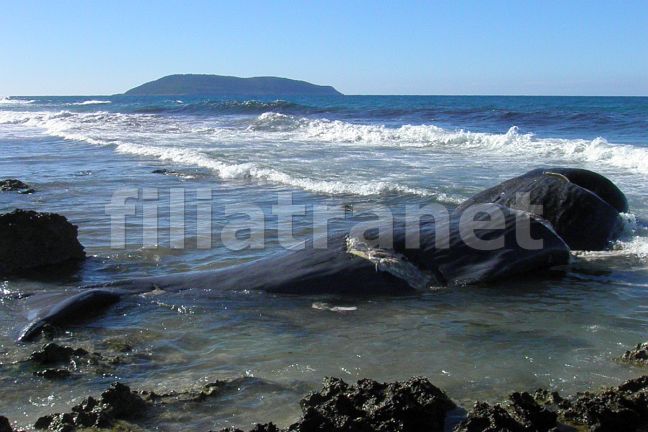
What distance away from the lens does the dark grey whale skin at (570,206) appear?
6.37 m

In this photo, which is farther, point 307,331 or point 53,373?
point 307,331

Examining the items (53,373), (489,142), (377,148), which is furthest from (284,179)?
(489,142)

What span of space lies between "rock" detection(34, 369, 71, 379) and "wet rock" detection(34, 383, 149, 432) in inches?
19.7

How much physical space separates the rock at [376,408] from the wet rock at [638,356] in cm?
118

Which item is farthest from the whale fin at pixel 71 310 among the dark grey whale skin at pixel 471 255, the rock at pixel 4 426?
the dark grey whale skin at pixel 471 255

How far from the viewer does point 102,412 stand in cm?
338

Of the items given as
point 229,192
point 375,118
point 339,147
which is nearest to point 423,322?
point 229,192

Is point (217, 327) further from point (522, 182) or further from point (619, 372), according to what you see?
point (522, 182)

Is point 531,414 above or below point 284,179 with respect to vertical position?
below

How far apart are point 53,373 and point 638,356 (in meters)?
3.09

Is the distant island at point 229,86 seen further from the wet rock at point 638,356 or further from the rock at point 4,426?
the rock at point 4,426

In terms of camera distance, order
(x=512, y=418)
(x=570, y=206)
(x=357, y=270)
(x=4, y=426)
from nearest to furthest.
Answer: (x=4, y=426) < (x=512, y=418) < (x=357, y=270) < (x=570, y=206)

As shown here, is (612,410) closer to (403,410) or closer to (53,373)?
(403,410)

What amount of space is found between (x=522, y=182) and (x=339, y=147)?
14315 millimetres
